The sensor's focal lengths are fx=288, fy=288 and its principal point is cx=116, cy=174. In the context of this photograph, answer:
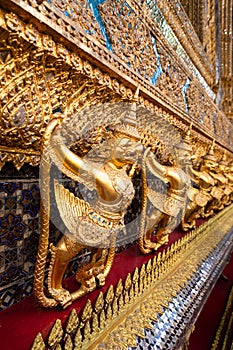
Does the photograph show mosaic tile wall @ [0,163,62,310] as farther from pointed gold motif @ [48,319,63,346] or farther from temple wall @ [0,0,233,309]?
pointed gold motif @ [48,319,63,346]

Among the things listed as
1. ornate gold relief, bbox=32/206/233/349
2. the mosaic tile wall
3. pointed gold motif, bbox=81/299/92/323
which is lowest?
ornate gold relief, bbox=32/206/233/349

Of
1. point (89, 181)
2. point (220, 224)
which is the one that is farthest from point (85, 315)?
point (220, 224)

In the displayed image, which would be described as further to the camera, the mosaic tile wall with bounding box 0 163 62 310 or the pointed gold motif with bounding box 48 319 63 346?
the mosaic tile wall with bounding box 0 163 62 310

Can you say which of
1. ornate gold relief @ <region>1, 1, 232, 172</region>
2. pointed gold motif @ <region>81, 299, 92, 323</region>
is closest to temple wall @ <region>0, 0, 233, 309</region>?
ornate gold relief @ <region>1, 1, 232, 172</region>

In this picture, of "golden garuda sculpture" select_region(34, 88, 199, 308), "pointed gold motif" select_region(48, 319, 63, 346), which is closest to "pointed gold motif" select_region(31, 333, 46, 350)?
"pointed gold motif" select_region(48, 319, 63, 346)

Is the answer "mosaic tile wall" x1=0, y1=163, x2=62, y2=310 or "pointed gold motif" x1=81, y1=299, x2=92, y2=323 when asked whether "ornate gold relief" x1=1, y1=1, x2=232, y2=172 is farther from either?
"pointed gold motif" x1=81, y1=299, x2=92, y2=323

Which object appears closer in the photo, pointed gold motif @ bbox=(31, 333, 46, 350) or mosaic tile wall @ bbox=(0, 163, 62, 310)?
pointed gold motif @ bbox=(31, 333, 46, 350)

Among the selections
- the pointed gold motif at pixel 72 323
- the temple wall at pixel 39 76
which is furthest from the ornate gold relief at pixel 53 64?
the pointed gold motif at pixel 72 323

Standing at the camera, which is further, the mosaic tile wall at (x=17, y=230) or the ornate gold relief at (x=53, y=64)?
the mosaic tile wall at (x=17, y=230)

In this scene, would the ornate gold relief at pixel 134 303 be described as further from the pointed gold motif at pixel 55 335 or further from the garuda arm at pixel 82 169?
the garuda arm at pixel 82 169

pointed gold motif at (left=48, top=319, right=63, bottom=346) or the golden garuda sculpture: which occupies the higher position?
the golden garuda sculpture

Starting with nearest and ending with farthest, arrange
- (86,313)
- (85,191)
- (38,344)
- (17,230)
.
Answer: (38,344) < (86,313) < (17,230) < (85,191)

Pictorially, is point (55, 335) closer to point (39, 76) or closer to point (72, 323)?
point (72, 323)

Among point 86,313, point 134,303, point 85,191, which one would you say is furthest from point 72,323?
point 85,191
